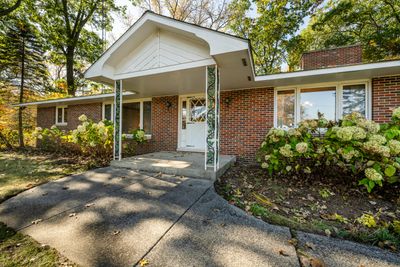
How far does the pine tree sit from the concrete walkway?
11.0m

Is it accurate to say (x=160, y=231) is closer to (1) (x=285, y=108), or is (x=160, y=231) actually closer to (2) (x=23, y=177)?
(2) (x=23, y=177)

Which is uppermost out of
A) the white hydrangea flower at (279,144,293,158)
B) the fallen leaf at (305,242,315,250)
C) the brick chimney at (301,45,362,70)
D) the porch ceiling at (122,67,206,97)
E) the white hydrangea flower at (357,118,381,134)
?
the brick chimney at (301,45,362,70)

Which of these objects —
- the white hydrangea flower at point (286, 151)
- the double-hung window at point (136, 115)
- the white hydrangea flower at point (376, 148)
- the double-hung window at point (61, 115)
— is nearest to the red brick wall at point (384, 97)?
the white hydrangea flower at point (376, 148)

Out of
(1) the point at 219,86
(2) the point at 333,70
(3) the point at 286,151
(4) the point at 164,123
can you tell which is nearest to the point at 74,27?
(4) the point at 164,123

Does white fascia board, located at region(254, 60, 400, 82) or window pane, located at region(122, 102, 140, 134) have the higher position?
white fascia board, located at region(254, 60, 400, 82)

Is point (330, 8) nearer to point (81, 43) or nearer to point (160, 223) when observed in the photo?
point (160, 223)

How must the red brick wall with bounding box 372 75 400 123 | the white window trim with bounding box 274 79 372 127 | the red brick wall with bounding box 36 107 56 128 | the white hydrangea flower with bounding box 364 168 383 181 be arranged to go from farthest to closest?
the red brick wall with bounding box 36 107 56 128 < the white window trim with bounding box 274 79 372 127 < the red brick wall with bounding box 372 75 400 123 < the white hydrangea flower with bounding box 364 168 383 181

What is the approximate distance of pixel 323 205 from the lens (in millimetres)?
2918

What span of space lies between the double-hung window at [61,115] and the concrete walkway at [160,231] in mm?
8400

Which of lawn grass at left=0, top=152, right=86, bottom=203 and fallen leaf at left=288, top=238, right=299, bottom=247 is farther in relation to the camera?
lawn grass at left=0, top=152, right=86, bottom=203

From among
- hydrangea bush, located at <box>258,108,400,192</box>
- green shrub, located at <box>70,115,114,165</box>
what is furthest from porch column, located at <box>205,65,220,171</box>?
green shrub, located at <box>70,115,114,165</box>

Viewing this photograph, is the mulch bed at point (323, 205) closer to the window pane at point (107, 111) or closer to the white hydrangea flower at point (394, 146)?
the white hydrangea flower at point (394, 146)

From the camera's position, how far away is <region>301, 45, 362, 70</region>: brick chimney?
240 inches

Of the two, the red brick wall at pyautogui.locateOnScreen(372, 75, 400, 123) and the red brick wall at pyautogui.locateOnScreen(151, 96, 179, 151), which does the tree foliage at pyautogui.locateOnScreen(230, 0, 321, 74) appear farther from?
the red brick wall at pyautogui.locateOnScreen(372, 75, 400, 123)
